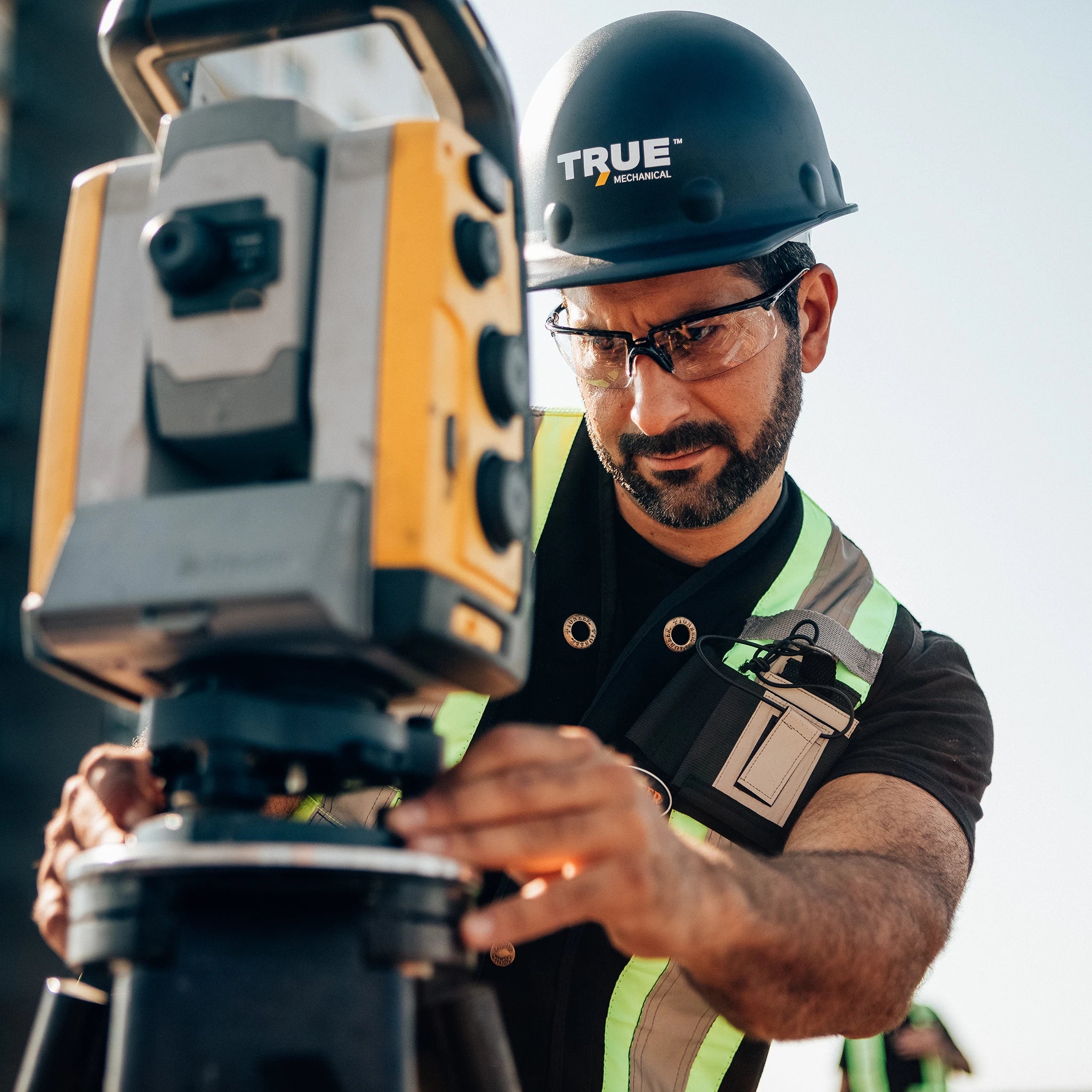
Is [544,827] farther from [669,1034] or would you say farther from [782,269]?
[782,269]

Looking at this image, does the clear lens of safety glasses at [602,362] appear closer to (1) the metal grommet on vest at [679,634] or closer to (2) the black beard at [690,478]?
(2) the black beard at [690,478]

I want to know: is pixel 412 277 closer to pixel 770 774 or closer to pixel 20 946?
pixel 770 774

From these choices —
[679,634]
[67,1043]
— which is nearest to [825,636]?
[679,634]

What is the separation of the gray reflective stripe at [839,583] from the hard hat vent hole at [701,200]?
59cm

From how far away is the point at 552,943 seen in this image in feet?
5.94

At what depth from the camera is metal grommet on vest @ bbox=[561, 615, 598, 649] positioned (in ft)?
6.75

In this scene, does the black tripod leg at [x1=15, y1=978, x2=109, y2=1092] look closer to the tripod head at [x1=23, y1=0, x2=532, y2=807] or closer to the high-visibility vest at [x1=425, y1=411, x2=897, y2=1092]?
the tripod head at [x1=23, y1=0, x2=532, y2=807]

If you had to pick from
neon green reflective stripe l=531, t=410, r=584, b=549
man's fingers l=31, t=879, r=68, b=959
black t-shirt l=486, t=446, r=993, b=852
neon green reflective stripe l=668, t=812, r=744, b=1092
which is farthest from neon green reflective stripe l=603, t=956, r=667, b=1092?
man's fingers l=31, t=879, r=68, b=959

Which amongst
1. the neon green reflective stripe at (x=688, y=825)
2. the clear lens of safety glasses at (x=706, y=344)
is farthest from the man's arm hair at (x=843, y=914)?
the clear lens of safety glasses at (x=706, y=344)

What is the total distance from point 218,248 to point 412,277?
16cm

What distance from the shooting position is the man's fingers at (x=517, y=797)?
915 millimetres

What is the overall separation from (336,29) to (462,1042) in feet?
2.83

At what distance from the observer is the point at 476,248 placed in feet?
3.19

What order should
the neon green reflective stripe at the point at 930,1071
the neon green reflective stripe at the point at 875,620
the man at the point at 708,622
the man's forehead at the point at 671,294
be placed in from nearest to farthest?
the man at the point at 708,622 → the neon green reflective stripe at the point at 875,620 → the man's forehead at the point at 671,294 → the neon green reflective stripe at the point at 930,1071
